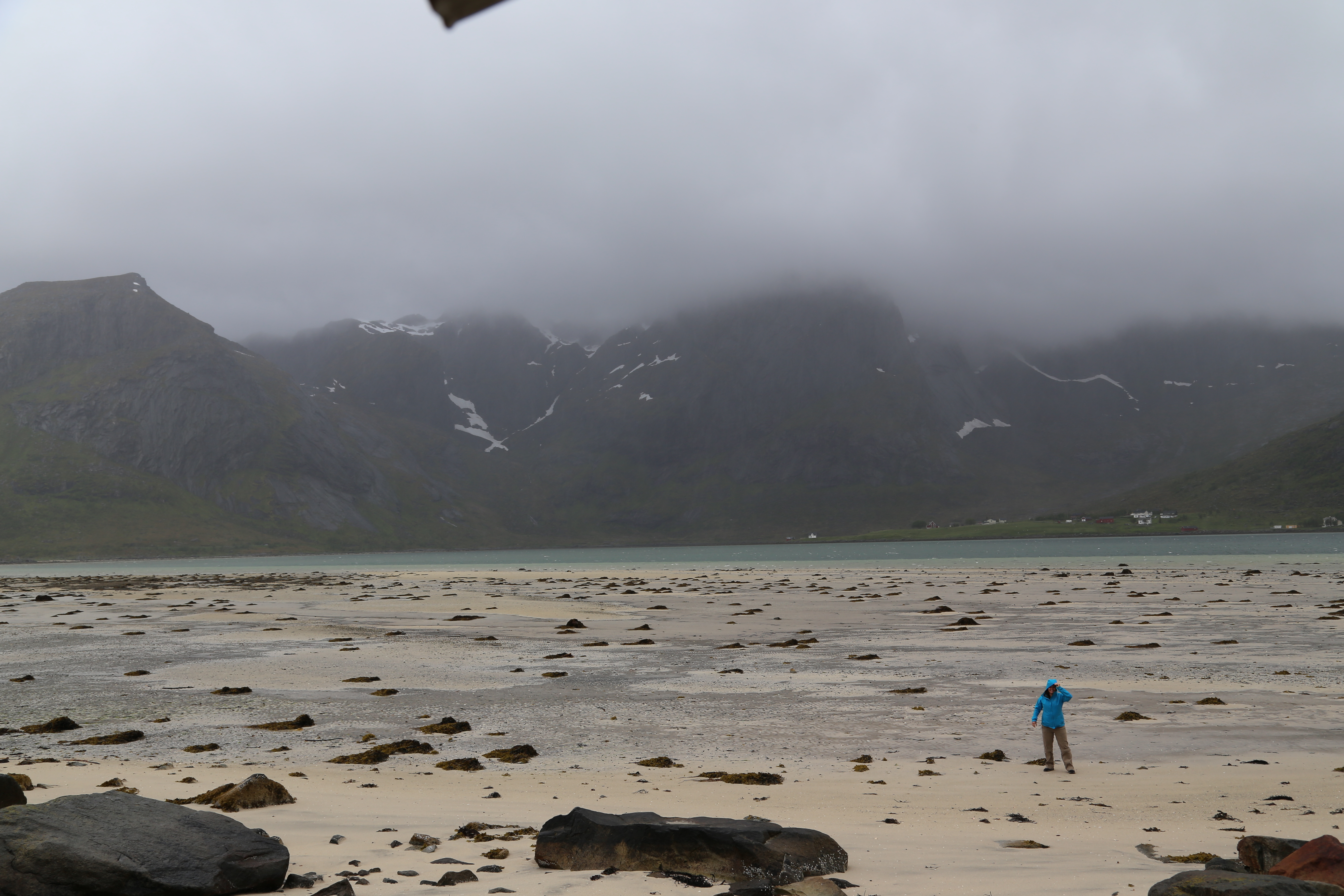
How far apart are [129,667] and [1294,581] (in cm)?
5992

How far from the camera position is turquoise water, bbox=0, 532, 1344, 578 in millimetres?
96000

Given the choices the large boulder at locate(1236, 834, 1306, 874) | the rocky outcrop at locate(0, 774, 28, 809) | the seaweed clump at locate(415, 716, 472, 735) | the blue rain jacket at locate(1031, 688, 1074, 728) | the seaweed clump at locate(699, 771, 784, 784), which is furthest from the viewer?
the seaweed clump at locate(415, 716, 472, 735)

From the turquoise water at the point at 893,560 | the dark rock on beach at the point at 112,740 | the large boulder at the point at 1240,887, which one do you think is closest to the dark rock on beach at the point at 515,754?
the dark rock on beach at the point at 112,740

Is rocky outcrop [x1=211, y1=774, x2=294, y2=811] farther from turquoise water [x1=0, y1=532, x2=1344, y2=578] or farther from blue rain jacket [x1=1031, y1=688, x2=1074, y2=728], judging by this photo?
turquoise water [x1=0, y1=532, x2=1344, y2=578]

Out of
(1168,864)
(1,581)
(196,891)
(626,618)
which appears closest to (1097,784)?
(1168,864)

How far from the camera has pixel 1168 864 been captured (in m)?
7.82

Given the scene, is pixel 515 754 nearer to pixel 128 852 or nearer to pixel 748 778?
pixel 748 778

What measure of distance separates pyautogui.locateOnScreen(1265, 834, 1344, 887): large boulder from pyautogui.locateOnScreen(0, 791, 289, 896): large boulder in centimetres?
785

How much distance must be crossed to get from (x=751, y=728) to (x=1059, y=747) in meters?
4.98

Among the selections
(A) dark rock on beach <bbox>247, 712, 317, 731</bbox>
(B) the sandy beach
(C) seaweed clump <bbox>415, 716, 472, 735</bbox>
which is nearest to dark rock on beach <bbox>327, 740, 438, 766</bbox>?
(B) the sandy beach

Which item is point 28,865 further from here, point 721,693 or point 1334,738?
point 1334,738

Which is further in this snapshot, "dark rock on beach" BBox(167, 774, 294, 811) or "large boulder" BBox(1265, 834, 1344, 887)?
"dark rock on beach" BBox(167, 774, 294, 811)

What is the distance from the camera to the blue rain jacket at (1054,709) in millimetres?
12172

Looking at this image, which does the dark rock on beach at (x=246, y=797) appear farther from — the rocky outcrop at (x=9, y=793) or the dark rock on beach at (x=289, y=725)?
the dark rock on beach at (x=289, y=725)
